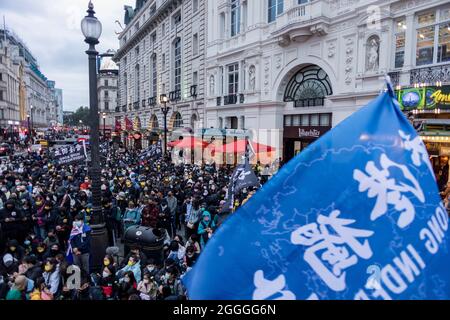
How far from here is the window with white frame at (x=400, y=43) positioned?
15.6 m

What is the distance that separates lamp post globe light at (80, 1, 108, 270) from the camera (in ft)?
25.0

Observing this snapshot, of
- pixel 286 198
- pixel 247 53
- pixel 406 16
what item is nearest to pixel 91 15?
pixel 286 198

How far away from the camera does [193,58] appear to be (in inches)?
1257

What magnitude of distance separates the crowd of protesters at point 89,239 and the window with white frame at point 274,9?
1366cm

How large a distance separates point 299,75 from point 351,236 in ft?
68.9

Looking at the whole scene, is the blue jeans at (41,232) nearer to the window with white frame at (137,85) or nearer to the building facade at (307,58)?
the building facade at (307,58)

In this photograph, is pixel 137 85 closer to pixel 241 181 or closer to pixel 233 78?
pixel 233 78

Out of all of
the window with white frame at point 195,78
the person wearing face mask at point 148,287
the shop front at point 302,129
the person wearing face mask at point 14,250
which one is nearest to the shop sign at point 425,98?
the shop front at point 302,129

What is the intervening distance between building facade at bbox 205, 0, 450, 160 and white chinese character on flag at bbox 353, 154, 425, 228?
12751 mm

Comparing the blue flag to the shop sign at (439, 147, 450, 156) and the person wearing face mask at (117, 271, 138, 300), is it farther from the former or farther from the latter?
the shop sign at (439, 147, 450, 156)

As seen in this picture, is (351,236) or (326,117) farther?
(326,117)

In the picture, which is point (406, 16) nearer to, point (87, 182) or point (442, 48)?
point (442, 48)
